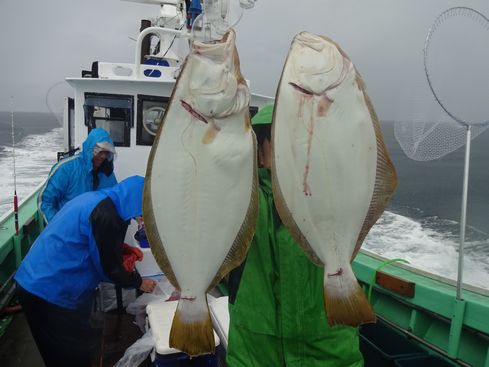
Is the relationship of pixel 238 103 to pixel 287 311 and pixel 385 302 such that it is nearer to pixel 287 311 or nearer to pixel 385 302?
pixel 287 311

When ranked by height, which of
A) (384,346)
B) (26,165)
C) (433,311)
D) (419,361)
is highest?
(433,311)

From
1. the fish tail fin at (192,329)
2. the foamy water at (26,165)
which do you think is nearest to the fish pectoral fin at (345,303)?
the fish tail fin at (192,329)

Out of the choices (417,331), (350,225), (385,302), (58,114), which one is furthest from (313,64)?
(58,114)

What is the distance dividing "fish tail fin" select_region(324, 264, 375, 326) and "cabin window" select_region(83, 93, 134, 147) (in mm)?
4990

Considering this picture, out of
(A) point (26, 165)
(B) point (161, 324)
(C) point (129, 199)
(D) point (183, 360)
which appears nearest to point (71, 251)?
(C) point (129, 199)

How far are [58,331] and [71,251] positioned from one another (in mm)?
676

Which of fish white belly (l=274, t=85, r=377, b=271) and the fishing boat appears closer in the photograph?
fish white belly (l=274, t=85, r=377, b=271)

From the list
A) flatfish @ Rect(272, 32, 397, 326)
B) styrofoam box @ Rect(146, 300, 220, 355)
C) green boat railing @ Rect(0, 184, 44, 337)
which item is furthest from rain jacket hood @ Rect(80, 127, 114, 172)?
flatfish @ Rect(272, 32, 397, 326)

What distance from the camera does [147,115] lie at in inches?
231

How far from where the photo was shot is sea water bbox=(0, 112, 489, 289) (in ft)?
30.1

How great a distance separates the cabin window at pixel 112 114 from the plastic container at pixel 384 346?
3.99 metres

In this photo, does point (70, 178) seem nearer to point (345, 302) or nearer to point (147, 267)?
point (147, 267)

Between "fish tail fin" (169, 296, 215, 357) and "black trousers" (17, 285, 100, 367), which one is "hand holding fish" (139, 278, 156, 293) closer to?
"black trousers" (17, 285, 100, 367)

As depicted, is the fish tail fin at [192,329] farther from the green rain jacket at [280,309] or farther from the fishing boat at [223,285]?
the fishing boat at [223,285]
